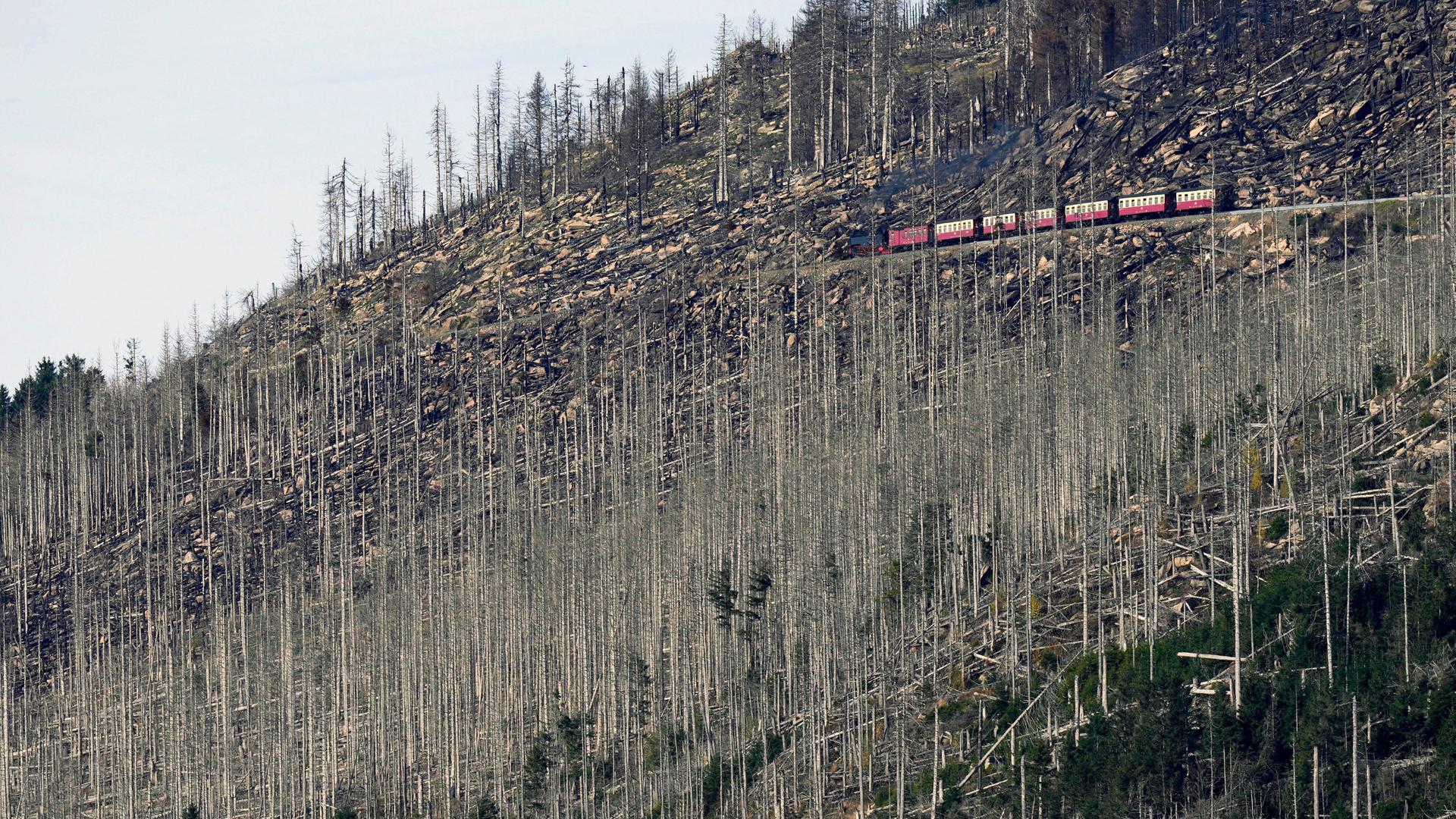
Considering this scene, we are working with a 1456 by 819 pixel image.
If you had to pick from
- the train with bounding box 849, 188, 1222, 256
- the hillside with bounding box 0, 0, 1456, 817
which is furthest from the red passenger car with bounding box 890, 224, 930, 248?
the hillside with bounding box 0, 0, 1456, 817

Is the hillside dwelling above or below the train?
below

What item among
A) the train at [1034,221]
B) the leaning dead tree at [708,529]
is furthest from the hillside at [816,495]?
the train at [1034,221]

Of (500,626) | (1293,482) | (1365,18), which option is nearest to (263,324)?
(500,626)

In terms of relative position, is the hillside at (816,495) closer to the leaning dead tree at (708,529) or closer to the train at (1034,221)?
the leaning dead tree at (708,529)

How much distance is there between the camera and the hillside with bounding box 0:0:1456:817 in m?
53.7

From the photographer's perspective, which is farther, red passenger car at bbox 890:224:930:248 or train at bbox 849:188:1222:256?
red passenger car at bbox 890:224:930:248

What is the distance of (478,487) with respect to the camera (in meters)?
99.8

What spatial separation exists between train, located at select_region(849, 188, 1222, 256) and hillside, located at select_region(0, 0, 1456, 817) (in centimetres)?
113

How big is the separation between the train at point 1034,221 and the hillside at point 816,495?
3.71 feet

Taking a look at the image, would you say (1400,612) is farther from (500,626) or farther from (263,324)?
(263,324)

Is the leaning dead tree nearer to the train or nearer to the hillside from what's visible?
the hillside

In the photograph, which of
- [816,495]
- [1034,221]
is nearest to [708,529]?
[816,495]

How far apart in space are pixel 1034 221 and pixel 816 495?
33567mm

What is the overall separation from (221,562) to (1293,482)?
67224 millimetres
